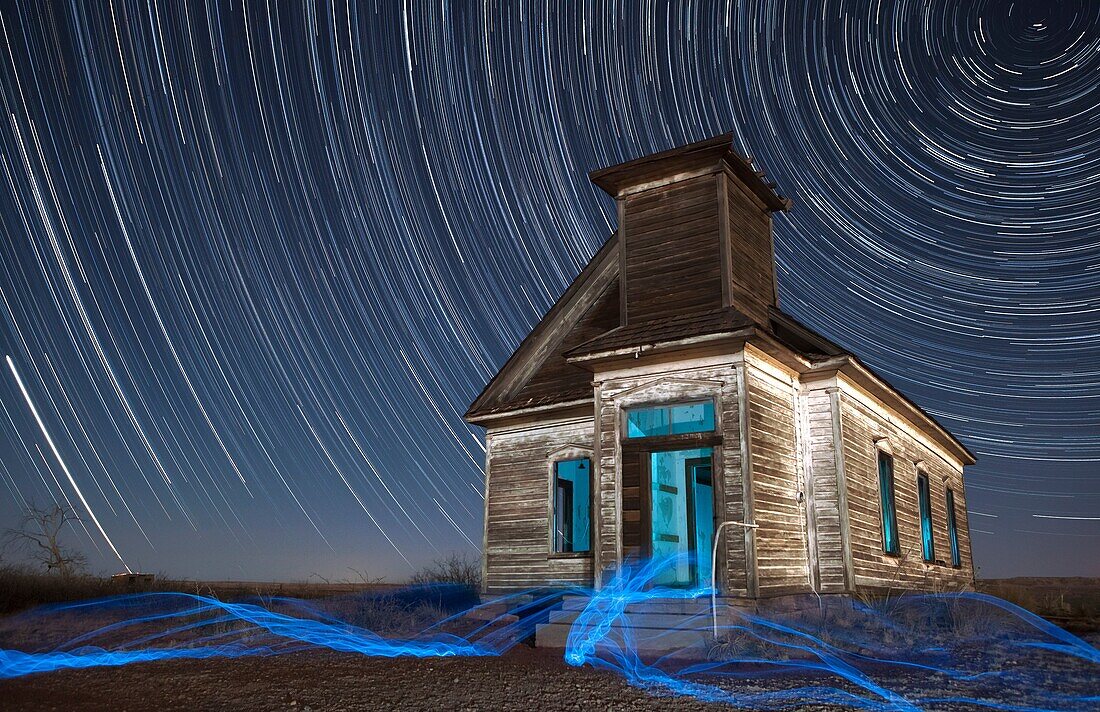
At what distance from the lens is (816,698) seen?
675 cm

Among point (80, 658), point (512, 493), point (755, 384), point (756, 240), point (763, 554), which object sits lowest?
point (80, 658)

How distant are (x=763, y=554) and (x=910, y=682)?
A: 11.7 ft

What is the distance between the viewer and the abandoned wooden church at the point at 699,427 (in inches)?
452

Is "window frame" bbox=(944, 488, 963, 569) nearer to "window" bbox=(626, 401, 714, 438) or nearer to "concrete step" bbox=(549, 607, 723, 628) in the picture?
"window" bbox=(626, 401, 714, 438)

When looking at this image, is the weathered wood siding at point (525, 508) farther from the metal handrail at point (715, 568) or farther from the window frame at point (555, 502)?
the metal handrail at point (715, 568)

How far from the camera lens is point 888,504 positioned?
47.6 feet

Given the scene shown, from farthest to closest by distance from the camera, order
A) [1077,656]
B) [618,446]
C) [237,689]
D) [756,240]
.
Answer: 1. [756,240]
2. [618,446]
3. [1077,656]
4. [237,689]

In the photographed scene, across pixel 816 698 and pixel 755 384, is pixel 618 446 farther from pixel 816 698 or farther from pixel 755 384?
pixel 816 698

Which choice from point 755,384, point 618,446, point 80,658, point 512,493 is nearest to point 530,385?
point 512,493

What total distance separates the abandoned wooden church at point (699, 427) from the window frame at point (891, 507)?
54mm

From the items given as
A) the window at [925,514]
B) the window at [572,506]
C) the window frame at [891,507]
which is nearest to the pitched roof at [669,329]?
the window at [572,506]

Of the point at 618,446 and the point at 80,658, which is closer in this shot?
the point at 80,658

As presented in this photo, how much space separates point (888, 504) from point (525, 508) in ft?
22.1

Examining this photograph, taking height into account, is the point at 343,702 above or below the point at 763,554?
below
